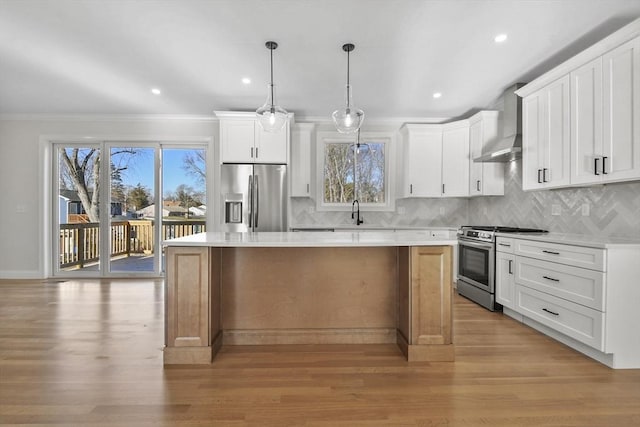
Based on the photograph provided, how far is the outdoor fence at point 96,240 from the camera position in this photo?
17.0ft

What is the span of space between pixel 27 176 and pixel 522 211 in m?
7.22

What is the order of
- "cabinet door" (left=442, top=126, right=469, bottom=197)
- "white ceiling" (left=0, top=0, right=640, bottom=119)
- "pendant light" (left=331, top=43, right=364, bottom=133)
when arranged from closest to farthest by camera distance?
"white ceiling" (left=0, top=0, right=640, bottom=119) → "pendant light" (left=331, top=43, right=364, bottom=133) → "cabinet door" (left=442, top=126, right=469, bottom=197)

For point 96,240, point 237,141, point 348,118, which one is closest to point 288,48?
point 348,118

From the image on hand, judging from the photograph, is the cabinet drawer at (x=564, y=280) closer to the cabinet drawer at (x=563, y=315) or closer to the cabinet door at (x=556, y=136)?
the cabinet drawer at (x=563, y=315)

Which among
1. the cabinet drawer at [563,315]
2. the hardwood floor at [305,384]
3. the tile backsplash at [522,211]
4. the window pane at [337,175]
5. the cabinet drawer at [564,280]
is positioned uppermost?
the window pane at [337,175]

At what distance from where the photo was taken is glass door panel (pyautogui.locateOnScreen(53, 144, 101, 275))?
5.19 metres

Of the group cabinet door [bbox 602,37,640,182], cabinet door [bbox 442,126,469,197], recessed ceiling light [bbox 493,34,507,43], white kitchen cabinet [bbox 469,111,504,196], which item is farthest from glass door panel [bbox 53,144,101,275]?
cabinet door [bbox 602,37,640,182]

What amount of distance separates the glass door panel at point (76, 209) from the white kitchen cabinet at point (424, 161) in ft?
16.2

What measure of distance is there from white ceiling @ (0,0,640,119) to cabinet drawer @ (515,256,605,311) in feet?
6.47

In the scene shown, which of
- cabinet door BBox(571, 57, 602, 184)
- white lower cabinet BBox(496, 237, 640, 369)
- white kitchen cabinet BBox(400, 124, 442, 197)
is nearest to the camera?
white lower cabinet BBox(496, 237, 640, 369)

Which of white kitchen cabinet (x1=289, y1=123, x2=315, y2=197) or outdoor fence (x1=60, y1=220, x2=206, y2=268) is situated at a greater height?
white kitchen cabinet (x1=289, y1=123, x2=315, y2=197)

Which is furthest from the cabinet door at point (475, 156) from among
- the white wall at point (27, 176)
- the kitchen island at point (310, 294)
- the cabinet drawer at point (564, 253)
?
the white wall at point (27, 176)

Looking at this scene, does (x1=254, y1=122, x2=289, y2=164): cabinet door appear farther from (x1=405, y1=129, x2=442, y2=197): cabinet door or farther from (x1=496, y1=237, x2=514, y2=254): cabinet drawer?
A: (x1=496, y1=237, x2=514, y2=254): cabinet drawer

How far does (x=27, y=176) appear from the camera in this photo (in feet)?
16.7
